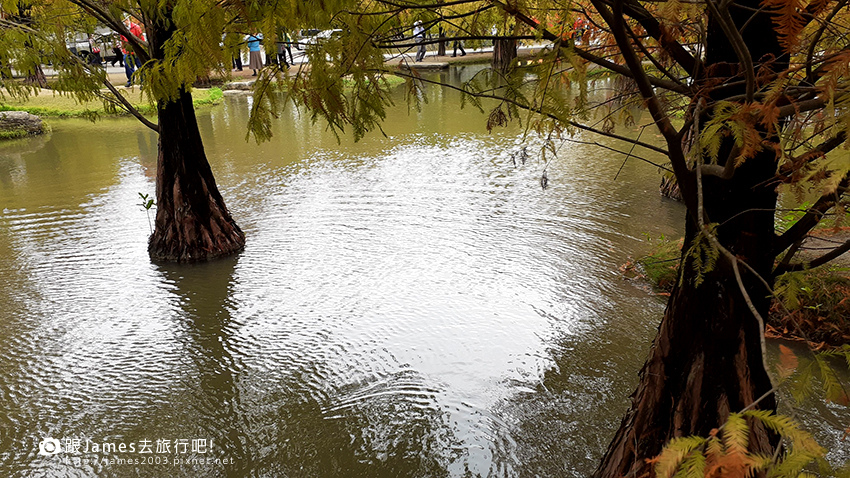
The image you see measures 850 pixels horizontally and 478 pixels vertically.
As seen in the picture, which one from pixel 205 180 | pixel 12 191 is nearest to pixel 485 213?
pixel 205 180

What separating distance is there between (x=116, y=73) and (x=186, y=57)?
2595 cm

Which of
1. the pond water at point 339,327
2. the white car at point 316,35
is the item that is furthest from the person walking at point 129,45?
the white car at point 316,35

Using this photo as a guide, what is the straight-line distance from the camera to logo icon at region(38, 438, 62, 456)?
405 centimetres

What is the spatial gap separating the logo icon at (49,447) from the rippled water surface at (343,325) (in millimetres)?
45

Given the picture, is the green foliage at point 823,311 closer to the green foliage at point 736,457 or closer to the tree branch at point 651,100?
the tree branch at point 651,100

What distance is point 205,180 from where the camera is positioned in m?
7.20

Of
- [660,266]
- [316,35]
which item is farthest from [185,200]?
[660,266]

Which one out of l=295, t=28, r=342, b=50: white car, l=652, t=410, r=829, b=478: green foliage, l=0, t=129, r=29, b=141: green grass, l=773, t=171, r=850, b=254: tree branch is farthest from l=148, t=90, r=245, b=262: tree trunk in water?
l=0, t=129, r=29, b=141: green grass

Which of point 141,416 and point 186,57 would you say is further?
point 141,416

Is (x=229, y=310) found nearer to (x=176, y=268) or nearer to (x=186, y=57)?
(x=176, y=268)

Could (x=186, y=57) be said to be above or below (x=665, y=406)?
above

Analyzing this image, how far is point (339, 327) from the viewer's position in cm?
558

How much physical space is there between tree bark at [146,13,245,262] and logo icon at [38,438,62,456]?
3.28 metres

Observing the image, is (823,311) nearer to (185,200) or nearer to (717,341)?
(717,341)
